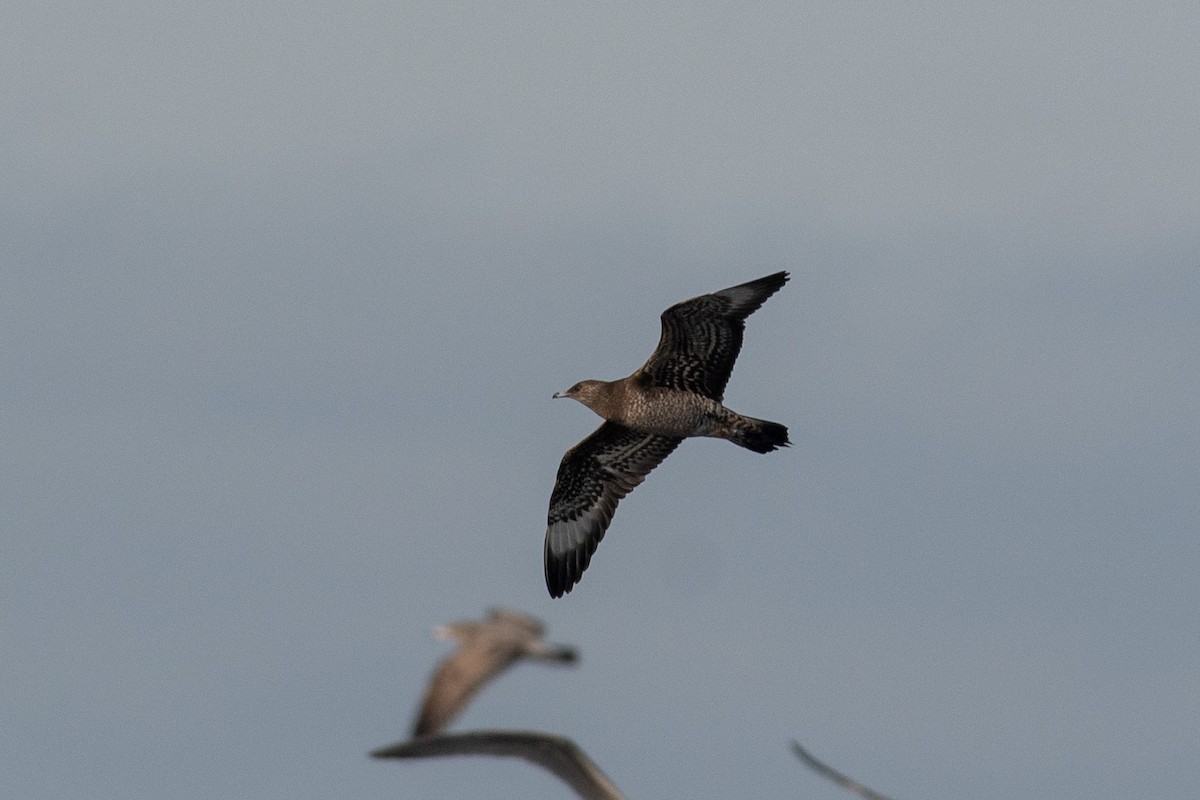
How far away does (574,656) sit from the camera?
655cm

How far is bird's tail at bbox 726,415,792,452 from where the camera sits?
21.5 meters

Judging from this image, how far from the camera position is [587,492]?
23.9 m

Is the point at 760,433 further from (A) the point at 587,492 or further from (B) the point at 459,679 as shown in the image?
(B) the point at 459,679

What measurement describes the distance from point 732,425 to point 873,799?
51.7 ft

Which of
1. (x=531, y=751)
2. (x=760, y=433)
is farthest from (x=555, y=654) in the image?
(x=760, y=433)

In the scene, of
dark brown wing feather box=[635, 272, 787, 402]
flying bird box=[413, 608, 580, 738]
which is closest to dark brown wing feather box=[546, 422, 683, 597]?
dark brown wing feather box=[635, 272, 787, 402]

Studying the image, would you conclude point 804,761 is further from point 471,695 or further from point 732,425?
point 732,425

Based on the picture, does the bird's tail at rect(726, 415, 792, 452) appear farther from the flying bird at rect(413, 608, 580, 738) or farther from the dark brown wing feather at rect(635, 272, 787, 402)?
the flying bird at rect(413, 608, 580, 738)

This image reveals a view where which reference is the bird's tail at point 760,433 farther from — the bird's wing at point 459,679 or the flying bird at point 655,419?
the bird's wing at point 459,679

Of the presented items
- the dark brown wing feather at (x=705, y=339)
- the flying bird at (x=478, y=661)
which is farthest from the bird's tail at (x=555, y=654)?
the dark brown wing feather at (x=705, y=339)

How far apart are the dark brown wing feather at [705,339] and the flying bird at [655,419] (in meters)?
0.01

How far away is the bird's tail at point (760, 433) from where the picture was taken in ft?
70.7

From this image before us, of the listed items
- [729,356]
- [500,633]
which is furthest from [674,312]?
[500,633]

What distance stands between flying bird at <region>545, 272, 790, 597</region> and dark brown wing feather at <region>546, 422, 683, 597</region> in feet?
0.04
